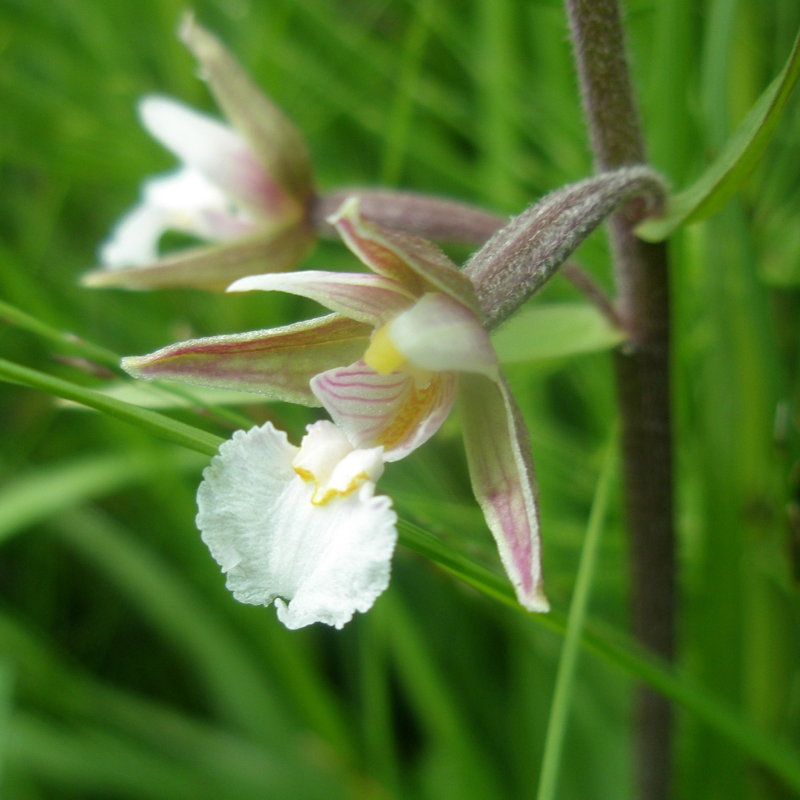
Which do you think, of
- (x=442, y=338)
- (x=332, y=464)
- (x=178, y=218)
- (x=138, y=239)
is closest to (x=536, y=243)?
(x=442, y=338)

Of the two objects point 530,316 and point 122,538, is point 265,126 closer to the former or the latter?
point 530,316

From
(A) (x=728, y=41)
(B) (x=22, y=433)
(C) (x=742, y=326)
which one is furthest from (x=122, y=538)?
(A) (x=728, y=41)

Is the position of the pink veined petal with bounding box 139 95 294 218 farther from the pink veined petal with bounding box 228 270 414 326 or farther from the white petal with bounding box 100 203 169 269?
the pink veined petal with bounding box 228 270 414 326

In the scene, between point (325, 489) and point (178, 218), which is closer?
point (325, 489)

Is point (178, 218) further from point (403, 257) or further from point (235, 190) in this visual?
point (403, 257)

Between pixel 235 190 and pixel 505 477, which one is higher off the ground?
pixel 235 190

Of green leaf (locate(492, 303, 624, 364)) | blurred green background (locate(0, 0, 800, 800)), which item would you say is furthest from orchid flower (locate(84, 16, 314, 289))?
green leaf (locate(492, 303, 624, 364))
